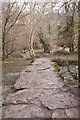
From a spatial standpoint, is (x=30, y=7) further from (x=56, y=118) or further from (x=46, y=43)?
(x=56, y=118)

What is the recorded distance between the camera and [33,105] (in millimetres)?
2891

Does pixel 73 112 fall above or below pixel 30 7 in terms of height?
below

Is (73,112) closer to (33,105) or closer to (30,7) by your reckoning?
(33,105)

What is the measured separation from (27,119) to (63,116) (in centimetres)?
63

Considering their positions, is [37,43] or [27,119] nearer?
[27,119]

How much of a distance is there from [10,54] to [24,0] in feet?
25.2

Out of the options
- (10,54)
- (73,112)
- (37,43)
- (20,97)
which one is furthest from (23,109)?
(37,43)

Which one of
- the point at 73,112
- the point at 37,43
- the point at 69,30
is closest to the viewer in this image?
the point at 73,112

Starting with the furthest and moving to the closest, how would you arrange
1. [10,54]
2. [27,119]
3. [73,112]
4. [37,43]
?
[37,43] → [10,54] → [73,112] → [27,119]

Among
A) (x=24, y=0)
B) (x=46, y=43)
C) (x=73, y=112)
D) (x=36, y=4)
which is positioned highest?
(x=36, y=4)

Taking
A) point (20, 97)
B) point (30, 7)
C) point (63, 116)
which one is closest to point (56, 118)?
point (63, 116)

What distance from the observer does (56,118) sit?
2.35 meters

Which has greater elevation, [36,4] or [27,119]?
[36,4]

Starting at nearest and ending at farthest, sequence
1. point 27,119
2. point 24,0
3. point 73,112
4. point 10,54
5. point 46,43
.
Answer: point 27,119, point 73,112, point 24,0, point 10,54, point 46,43
